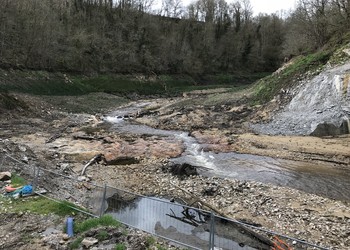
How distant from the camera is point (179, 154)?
2364 centimetres

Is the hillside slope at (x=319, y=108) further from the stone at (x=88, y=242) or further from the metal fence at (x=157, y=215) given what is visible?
the stone at (x=88, y=242)

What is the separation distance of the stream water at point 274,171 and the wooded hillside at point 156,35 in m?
25.6

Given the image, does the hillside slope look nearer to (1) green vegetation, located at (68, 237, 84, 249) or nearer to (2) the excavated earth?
(2) the excavated earth

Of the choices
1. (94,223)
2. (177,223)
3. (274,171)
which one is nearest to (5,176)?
(94,223)

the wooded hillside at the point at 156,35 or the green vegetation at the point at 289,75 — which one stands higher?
the wooded hillside at the point at 156,35

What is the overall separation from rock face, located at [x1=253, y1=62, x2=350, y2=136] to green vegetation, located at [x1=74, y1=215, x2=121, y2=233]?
2154cm

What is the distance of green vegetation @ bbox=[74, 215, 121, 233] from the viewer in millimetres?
9602

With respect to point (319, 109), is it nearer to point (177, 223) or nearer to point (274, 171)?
point (274, 171)

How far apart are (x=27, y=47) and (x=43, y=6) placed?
24.7 ft

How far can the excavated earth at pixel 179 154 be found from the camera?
1266cm

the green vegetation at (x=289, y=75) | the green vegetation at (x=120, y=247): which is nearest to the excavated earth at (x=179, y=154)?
the green vegetation at (x=120, y=247)

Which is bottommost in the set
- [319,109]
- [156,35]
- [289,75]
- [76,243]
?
[76,243]

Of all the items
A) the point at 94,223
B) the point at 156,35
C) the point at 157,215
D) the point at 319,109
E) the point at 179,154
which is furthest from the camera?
the point at 156,35

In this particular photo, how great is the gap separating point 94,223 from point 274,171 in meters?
13.1
